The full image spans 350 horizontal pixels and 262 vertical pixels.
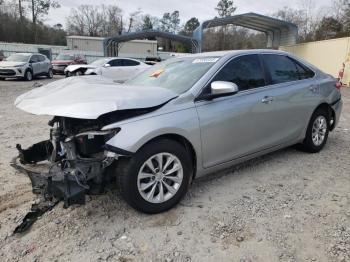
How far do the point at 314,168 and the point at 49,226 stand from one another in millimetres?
3502

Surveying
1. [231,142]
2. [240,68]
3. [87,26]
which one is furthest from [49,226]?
[87,26]

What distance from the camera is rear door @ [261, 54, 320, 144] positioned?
179 inches

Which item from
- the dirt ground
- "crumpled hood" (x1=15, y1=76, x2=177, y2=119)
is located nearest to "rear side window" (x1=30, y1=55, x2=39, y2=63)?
the dirt ground

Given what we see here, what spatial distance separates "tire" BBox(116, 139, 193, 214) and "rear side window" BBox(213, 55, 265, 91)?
1.04 m

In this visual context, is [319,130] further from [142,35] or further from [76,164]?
[142,35]

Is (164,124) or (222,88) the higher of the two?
(222,88)

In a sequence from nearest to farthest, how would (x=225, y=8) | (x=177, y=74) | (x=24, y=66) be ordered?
(x=177, y=74)
(x=24, y=66)
(x=225, y=8)

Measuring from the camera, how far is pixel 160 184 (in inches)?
135

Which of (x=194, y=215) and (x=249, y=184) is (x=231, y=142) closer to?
(x=249, y=184)

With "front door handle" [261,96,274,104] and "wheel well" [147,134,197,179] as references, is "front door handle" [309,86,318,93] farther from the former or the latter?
"wheel well" [147,134,197,179]

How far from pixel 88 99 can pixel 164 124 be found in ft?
2.46

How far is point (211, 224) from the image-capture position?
10.9ft

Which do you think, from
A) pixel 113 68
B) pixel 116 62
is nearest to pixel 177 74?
pixel 113 68

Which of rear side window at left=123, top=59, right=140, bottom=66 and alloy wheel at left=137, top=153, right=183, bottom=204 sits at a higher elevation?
rear side window at left=123, top=59, right=140, bottom=66
